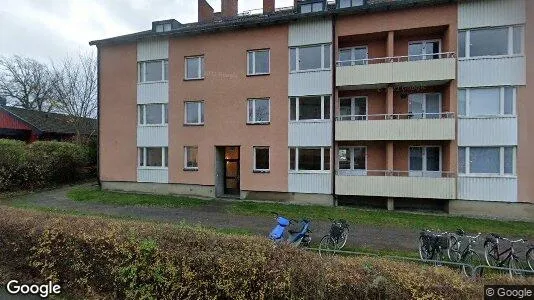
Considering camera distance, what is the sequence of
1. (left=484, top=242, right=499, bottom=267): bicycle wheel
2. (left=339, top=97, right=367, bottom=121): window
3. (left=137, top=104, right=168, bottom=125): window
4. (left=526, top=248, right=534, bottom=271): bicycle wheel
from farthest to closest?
1. (left=137, top=104, right=168, bottom=125): window
2. (left=339, top=97, right=367, bottom=121): window
3. (left=484, top=242, right=499, bottom=267): bicycle wheel
4. (left=526, top=248, right=534, bottom=271): bicycle wheel

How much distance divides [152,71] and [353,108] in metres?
11.8

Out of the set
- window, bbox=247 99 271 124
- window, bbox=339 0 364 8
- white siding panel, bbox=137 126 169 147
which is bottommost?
white siding panel, bbox=137 126 169 147

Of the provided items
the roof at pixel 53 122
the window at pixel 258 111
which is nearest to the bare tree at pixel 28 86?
the roof at pixel 53 122

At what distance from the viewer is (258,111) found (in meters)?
16.2

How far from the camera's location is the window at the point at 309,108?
15164mm

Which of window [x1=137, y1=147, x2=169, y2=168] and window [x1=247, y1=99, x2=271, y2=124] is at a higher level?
window [x1=247, y1=99, x2=271, y2=124]

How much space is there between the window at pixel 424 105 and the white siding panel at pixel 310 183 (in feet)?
17.0

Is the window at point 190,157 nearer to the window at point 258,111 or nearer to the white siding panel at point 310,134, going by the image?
the window at point 258,111

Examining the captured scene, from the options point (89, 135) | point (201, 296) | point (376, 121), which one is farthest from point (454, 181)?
point (89, 135)

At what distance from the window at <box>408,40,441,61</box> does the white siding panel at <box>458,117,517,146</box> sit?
362 centimetres

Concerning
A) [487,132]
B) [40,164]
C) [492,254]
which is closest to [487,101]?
[487,132]

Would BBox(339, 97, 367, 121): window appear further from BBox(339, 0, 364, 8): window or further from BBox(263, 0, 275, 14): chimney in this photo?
BBox(263, 0, 275, 14): chimney

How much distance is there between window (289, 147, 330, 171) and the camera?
1516 cm

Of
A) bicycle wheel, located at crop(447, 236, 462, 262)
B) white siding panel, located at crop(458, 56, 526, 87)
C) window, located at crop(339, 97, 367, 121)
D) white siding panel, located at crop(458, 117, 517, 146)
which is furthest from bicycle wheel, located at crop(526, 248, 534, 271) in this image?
window, located at crop(339, 97, 367, 121)
